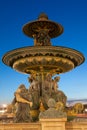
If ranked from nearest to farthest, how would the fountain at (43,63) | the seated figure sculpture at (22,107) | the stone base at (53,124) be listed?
1. the stone base at (53,124)
2. the seated figure sculpture at (22,107)
3. the fountain at (43,63)

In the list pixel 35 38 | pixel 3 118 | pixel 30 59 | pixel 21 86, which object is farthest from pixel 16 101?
pixel 35 38

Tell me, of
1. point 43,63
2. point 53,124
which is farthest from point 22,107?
point 43,63

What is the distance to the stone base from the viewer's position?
8.16 m

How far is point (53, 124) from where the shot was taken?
26.9 ft

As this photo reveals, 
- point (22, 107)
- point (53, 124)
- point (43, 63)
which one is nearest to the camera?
point (53, 124)

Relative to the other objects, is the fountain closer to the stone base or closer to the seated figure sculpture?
the seated figure sculpture

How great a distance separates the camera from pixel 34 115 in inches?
477

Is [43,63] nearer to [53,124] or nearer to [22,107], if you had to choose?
[22,107]

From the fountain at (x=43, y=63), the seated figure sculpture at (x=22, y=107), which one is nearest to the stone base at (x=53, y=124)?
the seated figure sculpture at (x=22, y=107)

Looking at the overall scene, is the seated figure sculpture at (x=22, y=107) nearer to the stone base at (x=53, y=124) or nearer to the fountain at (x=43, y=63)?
the fountain at (x=43, y=63)

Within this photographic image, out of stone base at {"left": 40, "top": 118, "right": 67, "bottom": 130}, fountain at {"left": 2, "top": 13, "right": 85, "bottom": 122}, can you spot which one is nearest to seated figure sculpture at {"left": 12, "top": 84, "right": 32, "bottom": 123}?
fountain at {"left": 2, "top": 13, "right": 85, "bottom": 122}

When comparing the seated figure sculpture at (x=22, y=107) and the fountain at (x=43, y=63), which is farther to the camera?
the fountain at (x=43, y=63)

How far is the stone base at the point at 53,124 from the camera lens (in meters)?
8.16

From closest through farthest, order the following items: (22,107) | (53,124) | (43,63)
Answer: (53,124) → (22,107) → (43,63)
